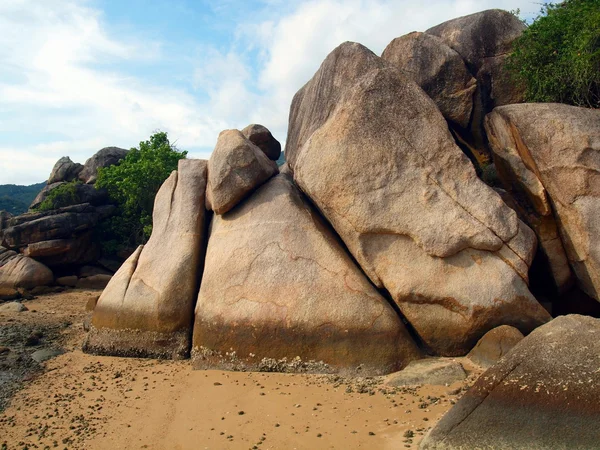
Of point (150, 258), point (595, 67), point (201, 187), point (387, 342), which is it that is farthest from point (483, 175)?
point (150, 258)

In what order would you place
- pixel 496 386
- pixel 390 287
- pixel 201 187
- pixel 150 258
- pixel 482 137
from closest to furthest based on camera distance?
1. pixel 496 386
2. pixel 390 287
3. pixel 150 258
4. pixel 201 187
5. pixel 482 137

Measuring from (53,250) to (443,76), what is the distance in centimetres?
1599

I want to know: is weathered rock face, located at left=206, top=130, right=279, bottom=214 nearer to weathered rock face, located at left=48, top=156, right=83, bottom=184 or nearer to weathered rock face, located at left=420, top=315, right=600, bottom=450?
weathered rock face, located at left=420, top=315, right=600, bottom=450

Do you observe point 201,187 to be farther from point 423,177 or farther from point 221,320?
point 423,177

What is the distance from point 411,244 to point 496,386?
333cm

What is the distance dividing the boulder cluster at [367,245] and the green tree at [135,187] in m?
11.9

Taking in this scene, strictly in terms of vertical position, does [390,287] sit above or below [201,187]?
below

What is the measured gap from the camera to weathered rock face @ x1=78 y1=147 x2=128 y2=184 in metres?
26.5

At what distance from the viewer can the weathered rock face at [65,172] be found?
2728cm

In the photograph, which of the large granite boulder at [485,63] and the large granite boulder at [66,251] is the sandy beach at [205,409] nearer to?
the large granite boulder at [485,63]

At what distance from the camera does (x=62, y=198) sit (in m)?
24.0

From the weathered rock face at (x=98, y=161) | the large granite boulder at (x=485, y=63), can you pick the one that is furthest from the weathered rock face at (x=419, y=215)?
the weathered rock face at (x=98, y=161)

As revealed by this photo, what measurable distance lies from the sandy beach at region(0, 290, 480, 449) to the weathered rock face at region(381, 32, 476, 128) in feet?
20.2

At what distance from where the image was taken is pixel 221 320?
29.6 feet
